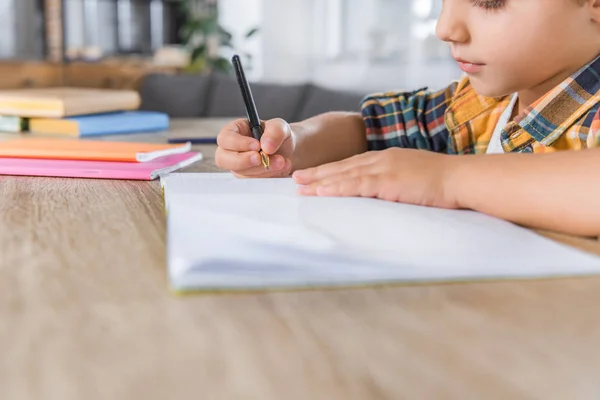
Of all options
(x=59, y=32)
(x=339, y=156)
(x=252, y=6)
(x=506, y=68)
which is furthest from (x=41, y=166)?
(x=59, y=32)

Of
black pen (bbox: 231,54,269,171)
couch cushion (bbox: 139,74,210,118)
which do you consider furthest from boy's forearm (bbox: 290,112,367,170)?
couch cushion (bbox: 139,74,210,118)

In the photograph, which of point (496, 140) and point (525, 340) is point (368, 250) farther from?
point (496, 140)

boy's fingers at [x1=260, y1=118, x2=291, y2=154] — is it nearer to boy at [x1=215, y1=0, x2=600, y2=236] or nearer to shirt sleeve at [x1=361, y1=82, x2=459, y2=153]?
boy at [x1=215, y1=0, x2=600, y2=236]

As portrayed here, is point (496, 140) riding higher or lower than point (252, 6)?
lower

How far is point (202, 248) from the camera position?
0.34 meters

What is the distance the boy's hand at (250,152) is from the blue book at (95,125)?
51 centimetres

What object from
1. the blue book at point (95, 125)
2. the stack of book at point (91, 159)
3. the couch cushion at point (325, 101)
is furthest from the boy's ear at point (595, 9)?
the couch cushion at point (325, 101)

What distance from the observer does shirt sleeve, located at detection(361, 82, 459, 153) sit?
994 millimetres

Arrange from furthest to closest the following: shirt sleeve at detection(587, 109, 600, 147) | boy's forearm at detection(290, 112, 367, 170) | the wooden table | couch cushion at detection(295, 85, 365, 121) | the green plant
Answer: the green plant < couch cushion at detection(295, 85, 365, 121) < boy's forearm at detection(290, 112, 367, 170) < shirt sleeve at detection(587, 109, 600, 147) < the wooden table

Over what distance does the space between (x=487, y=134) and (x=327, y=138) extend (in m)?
0.22

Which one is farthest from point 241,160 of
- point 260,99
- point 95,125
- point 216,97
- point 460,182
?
point 216,97

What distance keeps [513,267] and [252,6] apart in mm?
4639

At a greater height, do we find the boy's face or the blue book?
the boy's face

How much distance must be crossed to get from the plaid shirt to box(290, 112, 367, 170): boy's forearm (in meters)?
0.02
